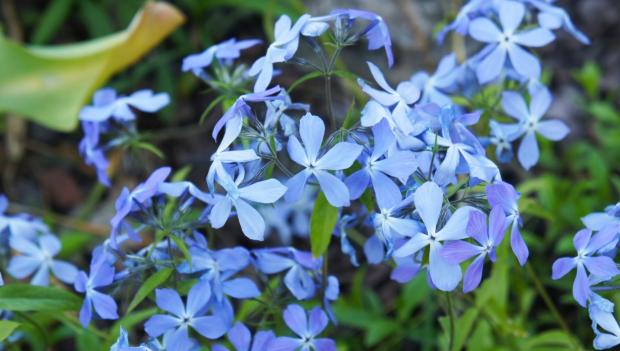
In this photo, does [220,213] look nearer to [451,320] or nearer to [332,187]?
[332,187]

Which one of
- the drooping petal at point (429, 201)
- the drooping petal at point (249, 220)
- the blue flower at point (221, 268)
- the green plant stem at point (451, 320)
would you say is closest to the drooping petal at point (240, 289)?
the blue flower at point (221, 268)

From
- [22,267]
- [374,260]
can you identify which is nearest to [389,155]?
[374,260]

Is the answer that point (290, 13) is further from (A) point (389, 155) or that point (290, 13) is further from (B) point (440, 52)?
(A) point (389, 155)

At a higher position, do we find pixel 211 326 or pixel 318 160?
pixel 318 160

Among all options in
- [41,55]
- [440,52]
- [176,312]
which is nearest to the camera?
[176,312]

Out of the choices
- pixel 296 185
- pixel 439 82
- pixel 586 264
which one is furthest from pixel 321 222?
pixel 439 82

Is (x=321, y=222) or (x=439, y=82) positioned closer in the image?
(x=321, y=222)

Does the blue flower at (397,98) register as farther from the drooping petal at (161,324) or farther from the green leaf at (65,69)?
the green leaf at (65,69)

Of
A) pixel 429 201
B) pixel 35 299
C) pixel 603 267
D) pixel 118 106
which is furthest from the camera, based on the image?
pixel 118 106
